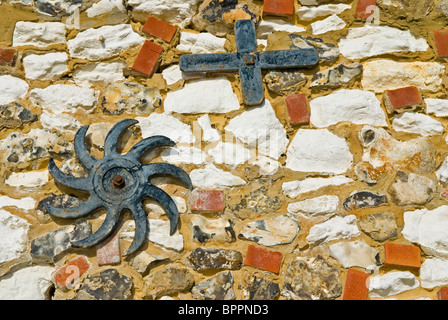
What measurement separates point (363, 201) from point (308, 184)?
0.23 meters

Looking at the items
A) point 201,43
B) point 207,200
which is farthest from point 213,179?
point 201,43

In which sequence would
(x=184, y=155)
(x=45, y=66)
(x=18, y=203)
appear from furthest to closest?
1. (x=45, y=66)
2. (x=184, y=155)
3. (x=18, y=203)

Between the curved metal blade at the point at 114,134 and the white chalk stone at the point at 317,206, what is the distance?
759mm

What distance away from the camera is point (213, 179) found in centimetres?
215

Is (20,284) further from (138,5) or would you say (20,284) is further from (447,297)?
(447,297)

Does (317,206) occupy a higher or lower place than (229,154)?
lower

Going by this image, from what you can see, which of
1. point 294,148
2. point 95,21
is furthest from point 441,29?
point 95,21

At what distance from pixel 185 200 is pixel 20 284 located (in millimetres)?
723

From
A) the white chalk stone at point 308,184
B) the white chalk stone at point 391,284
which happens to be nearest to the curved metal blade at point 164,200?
the white chalk stone at point 308,184

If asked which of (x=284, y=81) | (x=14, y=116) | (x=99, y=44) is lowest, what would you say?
(x=14, y=116)

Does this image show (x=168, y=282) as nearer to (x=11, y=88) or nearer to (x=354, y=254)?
Answer: (x=354, y=254)

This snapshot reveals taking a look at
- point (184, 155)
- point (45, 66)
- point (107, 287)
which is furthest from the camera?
point (45, 66)

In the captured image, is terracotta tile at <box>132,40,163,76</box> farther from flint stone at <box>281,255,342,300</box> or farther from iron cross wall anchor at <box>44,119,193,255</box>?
flint stone at <box>281,255,342,300</box>

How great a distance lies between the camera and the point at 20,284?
1999 millimetres
